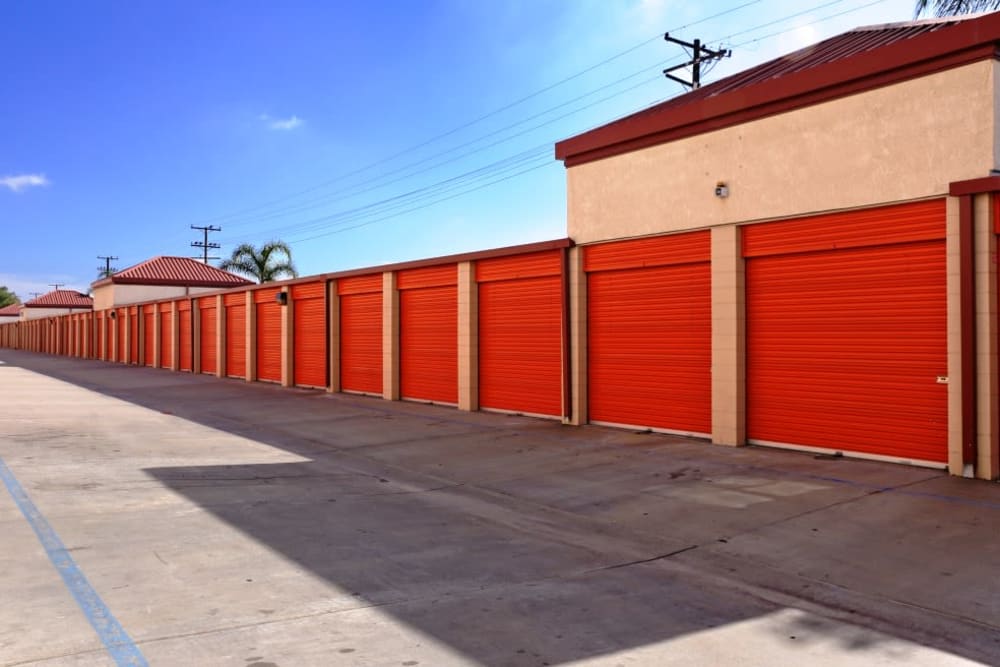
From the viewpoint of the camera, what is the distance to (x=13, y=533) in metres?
7.34

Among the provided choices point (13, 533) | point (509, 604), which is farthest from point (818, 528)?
point (13, 533)

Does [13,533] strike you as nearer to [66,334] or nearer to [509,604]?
[509,604]

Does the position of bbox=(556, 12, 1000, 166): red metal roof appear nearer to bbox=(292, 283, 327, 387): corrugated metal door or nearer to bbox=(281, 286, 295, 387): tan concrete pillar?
bbox=(292, 283, 327, 387): corrugated metal door

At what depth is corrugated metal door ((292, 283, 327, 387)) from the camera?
25.0 meters

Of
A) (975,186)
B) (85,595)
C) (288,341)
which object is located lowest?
(85,595)

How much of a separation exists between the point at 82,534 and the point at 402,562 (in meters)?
3.06

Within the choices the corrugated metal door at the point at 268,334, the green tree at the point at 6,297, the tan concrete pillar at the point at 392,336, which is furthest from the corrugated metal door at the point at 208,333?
the green tree at the point at 6,297

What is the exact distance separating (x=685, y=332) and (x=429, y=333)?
815 centimetres

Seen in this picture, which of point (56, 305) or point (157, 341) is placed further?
point (56, 305)

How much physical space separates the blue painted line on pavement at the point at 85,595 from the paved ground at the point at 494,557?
0.03 m

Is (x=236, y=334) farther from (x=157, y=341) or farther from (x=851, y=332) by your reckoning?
(x=851, y=332)

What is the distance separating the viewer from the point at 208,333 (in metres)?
34.8

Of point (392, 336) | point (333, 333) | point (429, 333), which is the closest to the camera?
point (429, 333)

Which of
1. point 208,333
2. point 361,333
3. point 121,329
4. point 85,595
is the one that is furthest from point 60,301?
point 85,595
